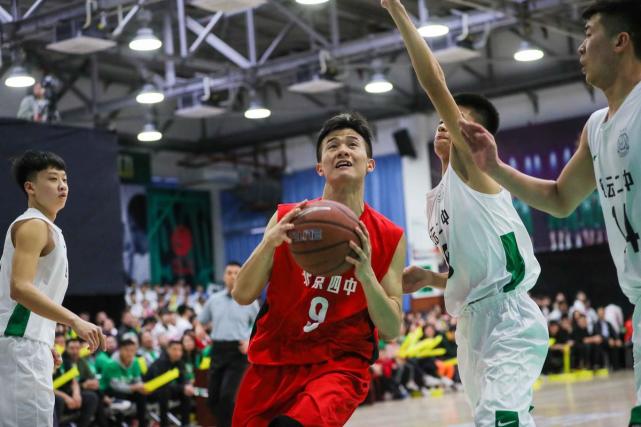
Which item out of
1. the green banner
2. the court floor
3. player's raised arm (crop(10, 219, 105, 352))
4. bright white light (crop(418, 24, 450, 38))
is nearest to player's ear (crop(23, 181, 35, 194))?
player's raised arm (crop(10, 219, 105, 352))

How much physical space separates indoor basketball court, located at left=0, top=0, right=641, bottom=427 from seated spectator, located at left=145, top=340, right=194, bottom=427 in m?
0.03

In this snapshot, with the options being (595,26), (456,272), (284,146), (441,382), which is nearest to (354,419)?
(441,382)

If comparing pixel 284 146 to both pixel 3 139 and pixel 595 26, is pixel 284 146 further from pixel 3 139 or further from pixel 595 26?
pixel 595 26

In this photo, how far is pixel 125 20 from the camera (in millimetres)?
16781

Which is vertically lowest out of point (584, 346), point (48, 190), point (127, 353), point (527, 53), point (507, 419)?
point (584, 346)

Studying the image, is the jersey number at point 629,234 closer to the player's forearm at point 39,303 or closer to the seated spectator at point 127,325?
the player's forearm at point 39,303

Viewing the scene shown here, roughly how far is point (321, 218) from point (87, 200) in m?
11.7

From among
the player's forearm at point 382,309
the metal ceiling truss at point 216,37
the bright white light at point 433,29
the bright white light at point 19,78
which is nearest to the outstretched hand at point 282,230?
the player's forearm at point 382,309

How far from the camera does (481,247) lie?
177 inches

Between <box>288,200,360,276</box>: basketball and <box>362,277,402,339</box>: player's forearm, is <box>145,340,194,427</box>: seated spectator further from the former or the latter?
<box>288,200,360,276</box>: basketball

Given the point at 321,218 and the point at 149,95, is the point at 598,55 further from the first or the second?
the point at 149,95

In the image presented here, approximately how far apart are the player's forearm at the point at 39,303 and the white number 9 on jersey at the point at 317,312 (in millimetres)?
1255

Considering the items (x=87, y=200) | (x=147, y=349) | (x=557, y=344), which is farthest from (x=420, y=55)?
(x=557, y=344)

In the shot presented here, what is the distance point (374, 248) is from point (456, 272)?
45 centimetres
